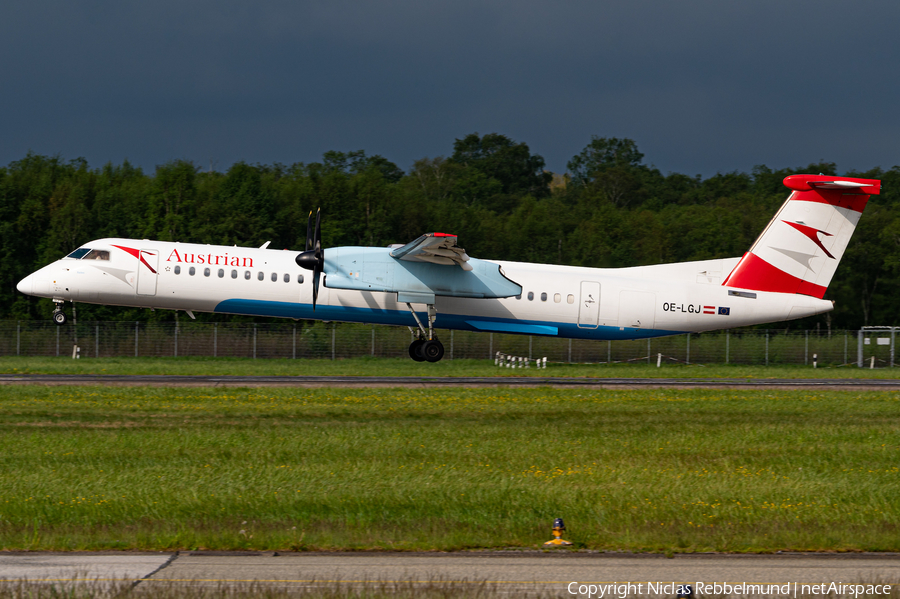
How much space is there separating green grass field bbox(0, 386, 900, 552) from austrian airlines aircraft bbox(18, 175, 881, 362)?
404 cm

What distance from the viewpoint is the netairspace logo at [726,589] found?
28.5ft

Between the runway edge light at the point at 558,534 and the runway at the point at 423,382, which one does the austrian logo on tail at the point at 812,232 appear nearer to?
the runway at the point at 423,382

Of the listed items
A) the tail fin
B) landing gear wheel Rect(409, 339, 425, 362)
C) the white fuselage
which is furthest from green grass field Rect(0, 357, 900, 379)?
the tail fin

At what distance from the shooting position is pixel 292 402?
25.6 metres

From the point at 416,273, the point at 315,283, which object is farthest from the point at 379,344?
the point at 315,283

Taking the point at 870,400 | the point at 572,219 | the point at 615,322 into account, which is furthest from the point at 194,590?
the point at 572,219

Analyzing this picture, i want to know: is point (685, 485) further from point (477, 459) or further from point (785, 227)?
point (785, 227)

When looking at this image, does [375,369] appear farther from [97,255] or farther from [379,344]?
[97,255]

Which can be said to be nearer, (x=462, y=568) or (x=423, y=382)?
(x=462, y=568)

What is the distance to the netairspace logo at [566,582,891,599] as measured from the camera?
8695 millimetres

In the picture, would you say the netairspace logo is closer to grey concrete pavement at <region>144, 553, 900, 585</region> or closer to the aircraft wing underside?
grey concrete pavement at <region>144, 553, 900, 585</region>

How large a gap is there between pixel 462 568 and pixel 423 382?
22.8 metres

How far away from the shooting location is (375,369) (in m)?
42.2

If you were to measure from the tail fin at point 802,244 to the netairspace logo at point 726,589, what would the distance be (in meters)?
22.8
